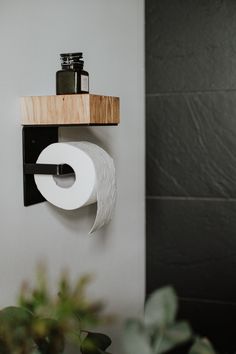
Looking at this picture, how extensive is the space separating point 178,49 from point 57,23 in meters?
0.46

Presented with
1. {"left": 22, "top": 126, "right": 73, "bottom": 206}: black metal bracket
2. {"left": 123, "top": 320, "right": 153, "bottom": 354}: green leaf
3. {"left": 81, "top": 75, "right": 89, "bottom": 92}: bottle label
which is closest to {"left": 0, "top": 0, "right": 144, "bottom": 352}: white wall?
{"left": 22, "top": 126, "right": 73, "bottom": 206}: black metal bracket

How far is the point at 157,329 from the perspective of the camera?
49 centimetres

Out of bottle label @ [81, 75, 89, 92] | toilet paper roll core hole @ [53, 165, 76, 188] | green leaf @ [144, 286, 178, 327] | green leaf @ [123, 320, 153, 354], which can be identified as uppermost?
bottle label @ [81, 75, 89, 92]

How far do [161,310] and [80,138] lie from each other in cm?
102

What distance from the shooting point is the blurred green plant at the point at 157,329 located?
1.56 feet

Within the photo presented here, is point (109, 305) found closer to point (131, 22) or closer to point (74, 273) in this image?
point (74, 273)

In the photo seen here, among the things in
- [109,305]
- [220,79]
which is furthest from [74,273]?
[220,79]

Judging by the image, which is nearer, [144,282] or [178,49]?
[178,49]

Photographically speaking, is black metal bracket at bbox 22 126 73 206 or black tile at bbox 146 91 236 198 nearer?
black metal bracket at bbox 22 126 73 206

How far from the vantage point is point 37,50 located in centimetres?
124

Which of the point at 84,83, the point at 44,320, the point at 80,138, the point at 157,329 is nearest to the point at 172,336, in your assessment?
the point at 157,329

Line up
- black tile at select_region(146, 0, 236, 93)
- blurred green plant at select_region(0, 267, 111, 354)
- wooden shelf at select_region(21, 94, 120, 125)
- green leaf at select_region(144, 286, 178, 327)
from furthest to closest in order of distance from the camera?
1. black tile at select_region(146, 0, 236, 93)
2. wooden shelf at select_region(21, 94, 120, 125)
3. blurred green plant at select_region(0, 267, 111, 354)
4. green leaf at select_region(144, 286, 178, 327)

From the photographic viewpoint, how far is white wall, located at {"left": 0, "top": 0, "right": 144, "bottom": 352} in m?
1.17

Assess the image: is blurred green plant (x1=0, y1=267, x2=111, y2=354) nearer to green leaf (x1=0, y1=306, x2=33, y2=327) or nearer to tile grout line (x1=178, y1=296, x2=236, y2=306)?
green leaf (x1=0, y1=306, x2=33, y2=327)
